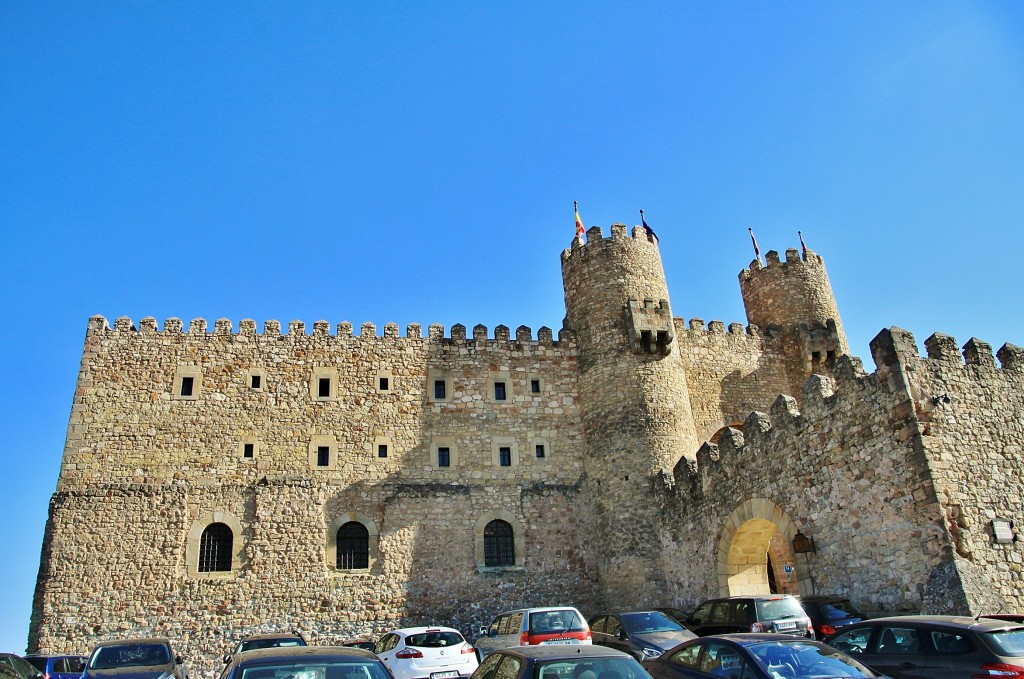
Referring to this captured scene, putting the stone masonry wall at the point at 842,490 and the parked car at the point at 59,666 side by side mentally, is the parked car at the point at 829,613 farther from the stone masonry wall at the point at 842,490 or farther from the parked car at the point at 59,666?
the parked car at the point at 59,666

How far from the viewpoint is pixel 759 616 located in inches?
442

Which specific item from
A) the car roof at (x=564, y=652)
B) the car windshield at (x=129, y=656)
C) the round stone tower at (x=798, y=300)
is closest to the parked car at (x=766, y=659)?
the car roof at (x=564, y=652)

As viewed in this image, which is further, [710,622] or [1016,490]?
[1016,490]

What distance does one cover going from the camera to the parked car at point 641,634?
36.9ft

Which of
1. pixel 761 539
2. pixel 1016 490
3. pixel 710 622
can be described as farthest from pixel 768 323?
pixel 710 622

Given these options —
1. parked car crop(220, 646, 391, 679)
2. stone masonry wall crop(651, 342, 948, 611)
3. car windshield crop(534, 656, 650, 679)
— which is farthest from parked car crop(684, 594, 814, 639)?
parked car crop(220, 646, 391, 679)

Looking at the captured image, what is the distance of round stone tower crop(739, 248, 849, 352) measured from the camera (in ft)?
84.0

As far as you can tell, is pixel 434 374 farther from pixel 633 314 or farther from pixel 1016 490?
pixel 1016 490

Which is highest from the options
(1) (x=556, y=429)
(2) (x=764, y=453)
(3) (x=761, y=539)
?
(1) (x=556, y=429)

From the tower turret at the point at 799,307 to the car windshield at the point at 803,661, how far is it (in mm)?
19518

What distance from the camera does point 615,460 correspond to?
2108 cm

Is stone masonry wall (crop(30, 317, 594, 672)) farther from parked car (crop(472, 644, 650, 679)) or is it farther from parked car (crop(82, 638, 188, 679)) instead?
parked car (crop(472, 644, 650, 679))

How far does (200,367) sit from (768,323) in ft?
61.4

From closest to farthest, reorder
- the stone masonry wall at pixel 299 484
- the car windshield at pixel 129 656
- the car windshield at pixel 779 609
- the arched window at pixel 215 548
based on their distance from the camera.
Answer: the car windshield at pixel 129 656, the car windshield at pixel 779 609, the stone masonry wall at pixel 299 484, the arched window at pixel 215 548
